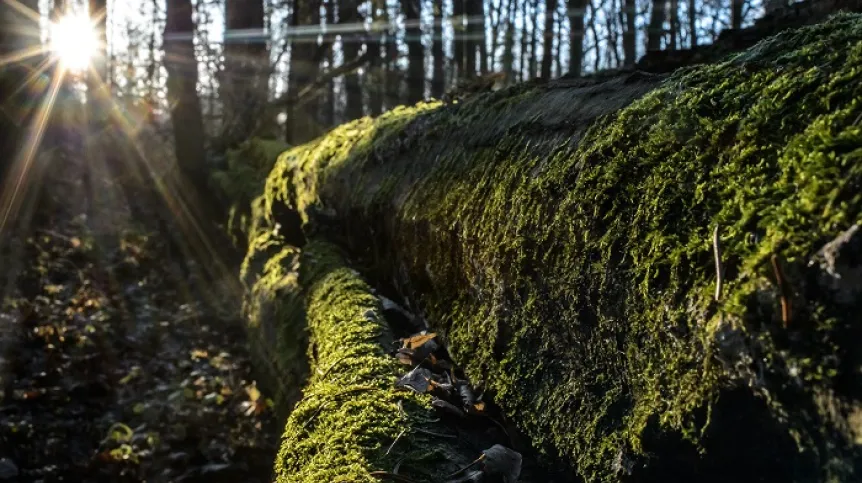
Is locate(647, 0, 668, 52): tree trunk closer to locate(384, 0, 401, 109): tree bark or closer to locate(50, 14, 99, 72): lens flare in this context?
locate(384, 0, 401, 109): tree bark

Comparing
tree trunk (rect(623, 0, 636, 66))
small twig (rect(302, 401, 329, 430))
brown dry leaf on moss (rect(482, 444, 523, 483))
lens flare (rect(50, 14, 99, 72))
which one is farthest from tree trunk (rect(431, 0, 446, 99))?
brown dry leaf on moss (rect(482, 444, 523, 483))

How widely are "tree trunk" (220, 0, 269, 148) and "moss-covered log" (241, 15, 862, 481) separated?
9.70m

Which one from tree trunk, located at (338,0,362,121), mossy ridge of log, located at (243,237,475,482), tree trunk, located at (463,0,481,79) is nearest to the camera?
mossy ridge of log, located at (243,237,475,482)

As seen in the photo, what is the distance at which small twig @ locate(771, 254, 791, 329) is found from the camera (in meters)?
1.06

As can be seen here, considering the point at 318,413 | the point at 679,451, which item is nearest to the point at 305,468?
the point at 318,413

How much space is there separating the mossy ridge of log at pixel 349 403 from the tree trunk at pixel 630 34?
17.5 metres

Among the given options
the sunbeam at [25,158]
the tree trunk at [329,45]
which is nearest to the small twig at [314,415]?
the sunbeam at [25,158]

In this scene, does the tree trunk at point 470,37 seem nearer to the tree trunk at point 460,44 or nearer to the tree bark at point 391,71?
the tree trunk at point 460,44

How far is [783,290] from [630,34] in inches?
846

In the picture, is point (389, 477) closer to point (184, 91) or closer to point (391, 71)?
point (184, 91)

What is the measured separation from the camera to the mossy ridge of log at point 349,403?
164 centimetres

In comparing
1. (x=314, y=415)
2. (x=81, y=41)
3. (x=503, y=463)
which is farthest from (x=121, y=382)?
(x=81, y=41)

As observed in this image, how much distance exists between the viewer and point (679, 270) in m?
1.33

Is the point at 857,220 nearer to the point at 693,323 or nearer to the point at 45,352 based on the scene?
the point at 693,323
